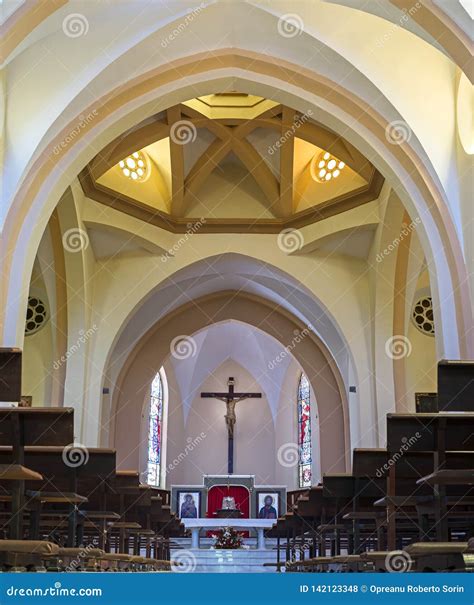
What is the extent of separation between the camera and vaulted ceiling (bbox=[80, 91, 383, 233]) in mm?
14664

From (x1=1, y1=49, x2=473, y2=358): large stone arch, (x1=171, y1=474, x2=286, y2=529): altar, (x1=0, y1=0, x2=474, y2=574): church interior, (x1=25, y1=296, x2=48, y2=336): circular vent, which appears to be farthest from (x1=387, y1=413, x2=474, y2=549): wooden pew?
(x1=171, y1=474, x2=286, y2=529): altar

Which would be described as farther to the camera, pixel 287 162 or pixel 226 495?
pixel 226 495

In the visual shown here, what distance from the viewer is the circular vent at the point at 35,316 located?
16.7 meters

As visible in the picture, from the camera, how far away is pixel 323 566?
8.43 m

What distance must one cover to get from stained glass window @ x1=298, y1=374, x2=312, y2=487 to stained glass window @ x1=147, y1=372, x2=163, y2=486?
4101 millimetres

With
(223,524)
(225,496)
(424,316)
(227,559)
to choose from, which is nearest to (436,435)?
(227,559)

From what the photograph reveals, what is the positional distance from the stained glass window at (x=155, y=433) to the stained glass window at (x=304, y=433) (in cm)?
410

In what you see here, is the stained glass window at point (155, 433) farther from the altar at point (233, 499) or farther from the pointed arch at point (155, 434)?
the altar at point (233, 499)

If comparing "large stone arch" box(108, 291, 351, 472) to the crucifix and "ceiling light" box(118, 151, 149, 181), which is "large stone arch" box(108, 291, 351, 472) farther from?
the crucifix

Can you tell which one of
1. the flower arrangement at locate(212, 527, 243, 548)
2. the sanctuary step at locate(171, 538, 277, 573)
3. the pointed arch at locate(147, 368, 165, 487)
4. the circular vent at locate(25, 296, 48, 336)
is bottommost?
the sanctuary step at locate(171, 538, 277, 573)

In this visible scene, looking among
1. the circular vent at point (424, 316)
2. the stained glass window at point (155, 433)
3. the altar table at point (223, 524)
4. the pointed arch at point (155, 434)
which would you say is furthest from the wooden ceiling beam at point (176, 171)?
the stained glass window at point (155, 433)

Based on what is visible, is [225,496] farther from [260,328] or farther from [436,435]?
[436,435]

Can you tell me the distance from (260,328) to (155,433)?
5480mm

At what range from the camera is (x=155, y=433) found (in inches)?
887
